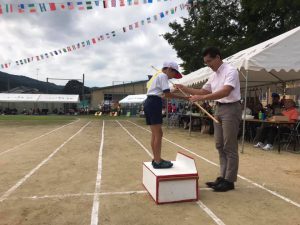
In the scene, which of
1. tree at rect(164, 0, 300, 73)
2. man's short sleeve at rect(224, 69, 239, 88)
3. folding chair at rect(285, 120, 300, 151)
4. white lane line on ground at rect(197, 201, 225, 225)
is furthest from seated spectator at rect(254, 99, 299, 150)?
tree at rect(164, 0, 300, 73)

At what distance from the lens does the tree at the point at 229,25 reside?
784 inches

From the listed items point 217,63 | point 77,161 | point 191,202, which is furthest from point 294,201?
point 77,161

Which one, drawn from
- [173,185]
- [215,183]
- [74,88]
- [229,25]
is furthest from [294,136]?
[74,88]

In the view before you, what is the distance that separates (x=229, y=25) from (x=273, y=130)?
1529 cm

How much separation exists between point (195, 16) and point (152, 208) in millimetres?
25657

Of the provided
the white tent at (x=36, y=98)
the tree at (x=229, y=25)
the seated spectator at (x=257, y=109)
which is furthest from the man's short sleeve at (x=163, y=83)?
the white tent at (x=36, y=98)

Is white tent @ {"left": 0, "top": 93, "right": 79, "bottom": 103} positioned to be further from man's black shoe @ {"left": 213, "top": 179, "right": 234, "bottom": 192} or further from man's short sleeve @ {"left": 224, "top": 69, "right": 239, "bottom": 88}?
man's short sleeve @ {"left": 224, "top": 69, "right": 239, "bottom": 88}

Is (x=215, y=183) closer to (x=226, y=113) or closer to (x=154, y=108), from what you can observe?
(x=226, y=113)

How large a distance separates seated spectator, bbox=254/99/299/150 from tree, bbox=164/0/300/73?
10.1m

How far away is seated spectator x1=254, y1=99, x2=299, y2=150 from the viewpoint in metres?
9.06

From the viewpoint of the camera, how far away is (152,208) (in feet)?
13.1

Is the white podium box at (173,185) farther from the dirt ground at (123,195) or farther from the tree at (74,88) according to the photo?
the tree at (74,88)

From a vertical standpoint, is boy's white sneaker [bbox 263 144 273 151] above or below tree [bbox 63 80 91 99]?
below

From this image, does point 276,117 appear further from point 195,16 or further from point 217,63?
point 195,16
